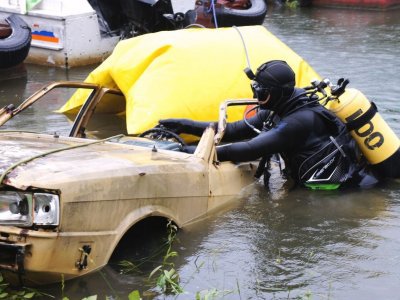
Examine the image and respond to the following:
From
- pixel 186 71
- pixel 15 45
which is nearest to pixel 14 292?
pixel 186 71

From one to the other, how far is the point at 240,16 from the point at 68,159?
9.95 metres

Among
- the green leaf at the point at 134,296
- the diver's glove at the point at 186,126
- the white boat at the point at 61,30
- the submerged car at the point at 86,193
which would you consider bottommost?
the white boat at the point at 61,30

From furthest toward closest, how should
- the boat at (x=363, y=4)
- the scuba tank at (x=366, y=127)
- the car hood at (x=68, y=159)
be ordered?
1. the boat at (x=363, y=4)
2. the scuba tank at (x=366, y=127)
3. the car hood at (x=68, y=159)

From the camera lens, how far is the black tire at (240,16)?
13344 mm

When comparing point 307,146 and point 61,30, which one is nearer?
point 307,146

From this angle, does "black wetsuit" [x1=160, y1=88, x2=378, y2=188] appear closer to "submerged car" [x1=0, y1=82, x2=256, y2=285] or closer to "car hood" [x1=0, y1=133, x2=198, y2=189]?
"submerged car" [x1=0, y1=82, x2=256, y2=285]

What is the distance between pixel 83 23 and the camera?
11898 mm

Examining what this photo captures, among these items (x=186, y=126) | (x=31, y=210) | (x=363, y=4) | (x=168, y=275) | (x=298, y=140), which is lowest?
(x=363, y=4)

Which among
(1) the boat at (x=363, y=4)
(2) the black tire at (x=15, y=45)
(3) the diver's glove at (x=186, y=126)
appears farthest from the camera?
(1) the boat at (x=363, y=4)

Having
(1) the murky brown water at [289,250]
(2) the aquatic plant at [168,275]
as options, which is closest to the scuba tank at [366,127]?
(1) the murky brown water at [289,250]

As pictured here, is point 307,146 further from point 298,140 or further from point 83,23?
point 83,23

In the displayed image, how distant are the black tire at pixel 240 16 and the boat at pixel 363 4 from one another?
614cm

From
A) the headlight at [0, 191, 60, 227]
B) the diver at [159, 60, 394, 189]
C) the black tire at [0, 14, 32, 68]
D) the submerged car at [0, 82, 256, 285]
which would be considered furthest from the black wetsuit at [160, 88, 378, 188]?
the black tire at [0, 14, 32, 68]

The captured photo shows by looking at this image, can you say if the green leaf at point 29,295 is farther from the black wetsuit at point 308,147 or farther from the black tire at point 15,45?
the black tire at point 15,45
